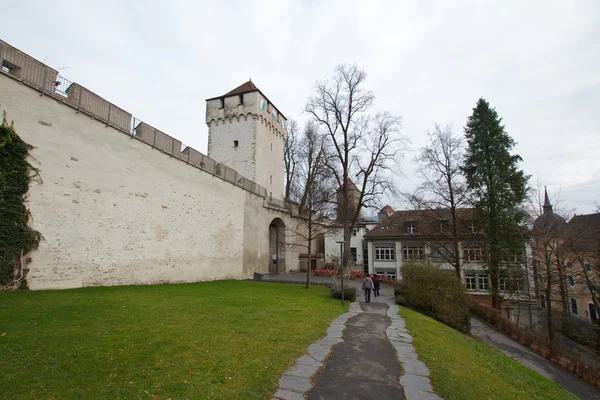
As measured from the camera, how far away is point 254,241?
26.0m

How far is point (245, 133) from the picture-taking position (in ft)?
101

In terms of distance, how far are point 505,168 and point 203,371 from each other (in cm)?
2270

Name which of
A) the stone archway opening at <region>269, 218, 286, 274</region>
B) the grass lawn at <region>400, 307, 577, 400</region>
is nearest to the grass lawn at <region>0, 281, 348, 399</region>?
the grass lawn at <region>400, 307, 577, 400</region>

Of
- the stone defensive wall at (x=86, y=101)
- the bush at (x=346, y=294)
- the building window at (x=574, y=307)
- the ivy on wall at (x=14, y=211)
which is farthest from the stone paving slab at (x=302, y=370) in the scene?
the building window at (x=574, y=307)

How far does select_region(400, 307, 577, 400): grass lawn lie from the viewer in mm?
5277

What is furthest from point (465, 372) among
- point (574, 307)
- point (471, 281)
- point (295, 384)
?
point (574, 307)

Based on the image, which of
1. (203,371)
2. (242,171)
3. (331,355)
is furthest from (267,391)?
(242,171)

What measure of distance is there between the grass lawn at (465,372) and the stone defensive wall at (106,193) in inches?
488

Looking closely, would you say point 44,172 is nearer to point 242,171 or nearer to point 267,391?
point 267,391

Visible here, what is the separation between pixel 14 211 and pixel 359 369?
11851 mm

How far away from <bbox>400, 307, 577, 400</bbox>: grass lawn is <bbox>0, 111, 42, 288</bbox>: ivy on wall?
12.4 m

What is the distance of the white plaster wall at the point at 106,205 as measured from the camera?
37.2 ft

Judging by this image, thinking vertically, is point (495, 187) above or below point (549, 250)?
above

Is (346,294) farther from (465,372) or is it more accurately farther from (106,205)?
(106,205)
